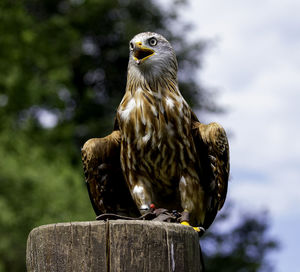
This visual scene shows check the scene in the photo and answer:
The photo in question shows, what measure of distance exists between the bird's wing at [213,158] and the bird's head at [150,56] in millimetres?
560

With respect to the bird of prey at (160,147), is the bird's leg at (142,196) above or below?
below

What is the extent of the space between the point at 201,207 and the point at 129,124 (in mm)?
892

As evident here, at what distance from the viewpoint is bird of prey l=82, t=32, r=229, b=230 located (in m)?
4.48

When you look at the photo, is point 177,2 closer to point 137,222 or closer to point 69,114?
point 69,114

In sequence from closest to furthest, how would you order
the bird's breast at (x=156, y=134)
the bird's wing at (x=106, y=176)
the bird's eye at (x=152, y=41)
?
the bird's breast at (x=156, y=134), the bird's eye at (x=152, y=41), the bird's wing at (x=106, y=176)

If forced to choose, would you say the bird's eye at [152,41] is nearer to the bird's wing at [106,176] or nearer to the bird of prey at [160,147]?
the bird of prey at [160,147]

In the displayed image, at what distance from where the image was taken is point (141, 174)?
15.1 ft

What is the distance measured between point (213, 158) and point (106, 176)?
920 millimetres

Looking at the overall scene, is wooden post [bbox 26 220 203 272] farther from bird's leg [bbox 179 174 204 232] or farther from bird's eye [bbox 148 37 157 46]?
bird's eye [bbox 148 37 157 46]

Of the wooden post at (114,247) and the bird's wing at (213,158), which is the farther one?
the bird's wing at (213,158)

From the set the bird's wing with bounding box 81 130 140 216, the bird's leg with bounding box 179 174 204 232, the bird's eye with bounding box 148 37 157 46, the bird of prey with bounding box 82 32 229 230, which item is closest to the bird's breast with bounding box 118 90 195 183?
the bird of prey with bounding box 82 32 229 230

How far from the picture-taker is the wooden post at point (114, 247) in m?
3.16

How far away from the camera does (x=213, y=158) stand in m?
4.74

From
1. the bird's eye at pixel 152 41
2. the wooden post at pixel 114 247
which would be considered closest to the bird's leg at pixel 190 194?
the bird's eye at pixel 152 41
